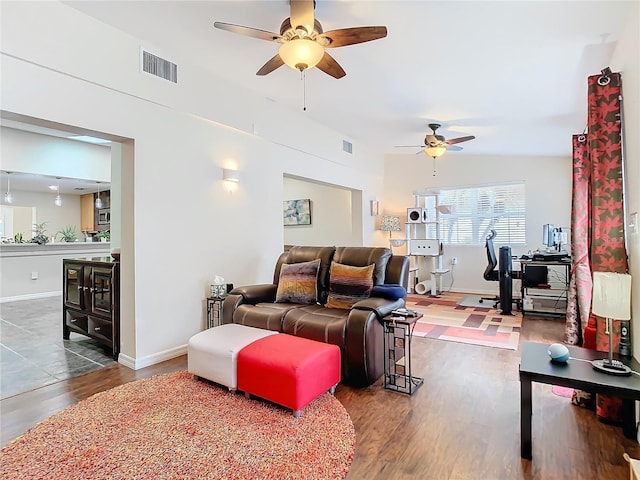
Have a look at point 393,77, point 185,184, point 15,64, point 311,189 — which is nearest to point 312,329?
point 185,184

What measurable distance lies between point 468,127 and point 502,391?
143 inches

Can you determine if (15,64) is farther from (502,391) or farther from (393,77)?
(502,391)

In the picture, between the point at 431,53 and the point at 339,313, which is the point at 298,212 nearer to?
the point at 339,313

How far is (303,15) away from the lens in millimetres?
2344

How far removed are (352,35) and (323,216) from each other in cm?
551

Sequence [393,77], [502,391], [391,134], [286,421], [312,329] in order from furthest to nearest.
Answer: [391,134] → [393,77] → [312,329] → [502,391] → [286,421]

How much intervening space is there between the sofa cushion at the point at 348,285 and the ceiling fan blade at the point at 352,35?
1.88 meters

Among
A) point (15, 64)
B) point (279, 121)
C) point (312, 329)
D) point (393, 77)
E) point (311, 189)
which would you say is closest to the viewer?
point (15, 64)

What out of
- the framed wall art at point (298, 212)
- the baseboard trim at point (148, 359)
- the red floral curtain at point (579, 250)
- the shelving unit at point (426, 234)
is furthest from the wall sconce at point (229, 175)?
the shelving unit at point (426, 234)

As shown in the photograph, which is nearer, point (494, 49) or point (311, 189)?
point (494, 49)

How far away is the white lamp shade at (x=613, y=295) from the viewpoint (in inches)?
71.4

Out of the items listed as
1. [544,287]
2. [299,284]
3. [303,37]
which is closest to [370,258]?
[299,284]

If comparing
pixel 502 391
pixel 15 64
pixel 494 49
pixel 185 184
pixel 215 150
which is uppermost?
pixel 494 49

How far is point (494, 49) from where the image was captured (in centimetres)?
275
